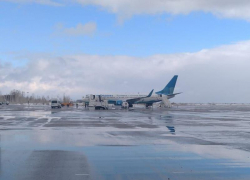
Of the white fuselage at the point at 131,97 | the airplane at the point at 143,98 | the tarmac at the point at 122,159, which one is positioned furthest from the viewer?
the white fuselage at the point at 131,97

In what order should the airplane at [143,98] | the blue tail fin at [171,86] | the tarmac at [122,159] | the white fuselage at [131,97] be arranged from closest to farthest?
the tarmac at [122,159] → the airplane at [143,98] → the white fuselage at [131,97] → the blue tail fin at [171,86]

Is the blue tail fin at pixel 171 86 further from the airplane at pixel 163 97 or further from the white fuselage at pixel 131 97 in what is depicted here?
the white fuselage at pixel 131 97

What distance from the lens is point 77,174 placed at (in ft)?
27.5

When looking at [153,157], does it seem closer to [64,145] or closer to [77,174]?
[77,174]

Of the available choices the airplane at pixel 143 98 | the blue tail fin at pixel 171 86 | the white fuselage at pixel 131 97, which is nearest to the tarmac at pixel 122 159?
the airplane at pixel 143 98

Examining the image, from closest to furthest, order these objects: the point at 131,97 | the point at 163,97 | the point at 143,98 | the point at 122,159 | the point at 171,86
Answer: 1. the point at 122,159
2. the point at 143,98
3. the point at 131,97
4. the point at 163,97
5. the point at 171,86

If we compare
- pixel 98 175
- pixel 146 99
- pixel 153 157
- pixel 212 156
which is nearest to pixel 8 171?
pixel 98 175

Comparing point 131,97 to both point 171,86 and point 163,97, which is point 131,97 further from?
point 171,86


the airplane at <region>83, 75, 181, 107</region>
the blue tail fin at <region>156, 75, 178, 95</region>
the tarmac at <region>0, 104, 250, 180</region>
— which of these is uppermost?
the blue tail fin at <region>156, 75, 178, 95</region>

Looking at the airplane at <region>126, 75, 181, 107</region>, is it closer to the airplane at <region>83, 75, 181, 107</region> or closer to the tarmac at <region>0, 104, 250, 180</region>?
the airplane at <region>83, 75, 181, 107</region>

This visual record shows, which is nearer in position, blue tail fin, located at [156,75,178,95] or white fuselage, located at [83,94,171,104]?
white fuselage, located at [83,94,171,104]

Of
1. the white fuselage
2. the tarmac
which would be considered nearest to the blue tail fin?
the white fuselage

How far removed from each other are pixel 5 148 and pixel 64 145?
2.19 meters

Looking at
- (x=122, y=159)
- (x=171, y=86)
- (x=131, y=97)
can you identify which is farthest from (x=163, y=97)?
(x=122, y=159)
